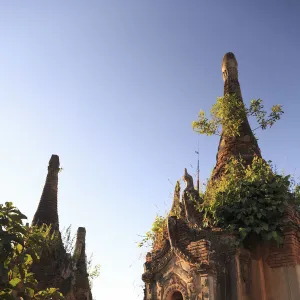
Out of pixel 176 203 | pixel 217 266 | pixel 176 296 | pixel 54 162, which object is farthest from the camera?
pixel 54 162

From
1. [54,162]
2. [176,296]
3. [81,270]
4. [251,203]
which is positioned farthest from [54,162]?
[251,203]

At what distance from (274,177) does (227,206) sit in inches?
53.9

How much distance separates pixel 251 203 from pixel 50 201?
409 inches

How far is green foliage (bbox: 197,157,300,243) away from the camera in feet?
26.1

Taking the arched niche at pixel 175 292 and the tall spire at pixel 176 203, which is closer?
the arched niche at pixel 175 292

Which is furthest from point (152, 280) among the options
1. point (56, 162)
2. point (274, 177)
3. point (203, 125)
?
point (56, 162)

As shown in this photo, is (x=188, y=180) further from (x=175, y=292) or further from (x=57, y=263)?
(x=57, y=263)

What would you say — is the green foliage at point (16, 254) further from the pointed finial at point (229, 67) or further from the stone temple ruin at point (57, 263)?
the pointed finial at point (229, 67)

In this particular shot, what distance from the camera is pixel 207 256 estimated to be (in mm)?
7625

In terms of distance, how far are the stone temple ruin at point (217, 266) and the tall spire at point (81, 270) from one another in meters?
5.91

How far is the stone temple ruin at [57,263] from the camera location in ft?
42.1

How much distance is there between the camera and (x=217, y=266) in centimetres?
755

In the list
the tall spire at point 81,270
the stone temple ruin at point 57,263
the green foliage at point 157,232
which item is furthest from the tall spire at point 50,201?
the green foliage at point 157,232

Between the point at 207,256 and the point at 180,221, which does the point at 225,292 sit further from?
the point at 180,221
